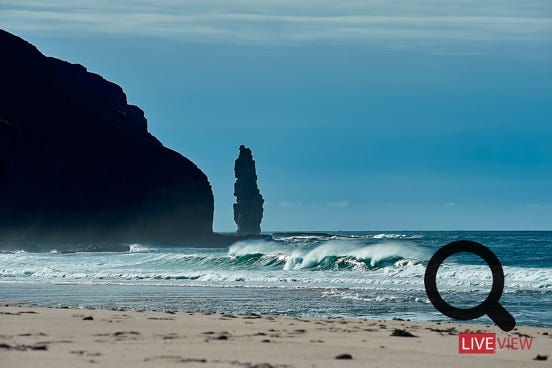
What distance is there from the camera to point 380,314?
18828 millimetres

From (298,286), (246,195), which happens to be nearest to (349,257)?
(298,286)

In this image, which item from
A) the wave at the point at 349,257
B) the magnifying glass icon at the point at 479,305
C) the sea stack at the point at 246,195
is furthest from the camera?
the sea stack at the point at 246,195

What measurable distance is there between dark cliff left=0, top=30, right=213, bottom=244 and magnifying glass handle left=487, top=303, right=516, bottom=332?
75.3 m

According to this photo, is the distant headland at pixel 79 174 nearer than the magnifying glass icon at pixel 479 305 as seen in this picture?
No

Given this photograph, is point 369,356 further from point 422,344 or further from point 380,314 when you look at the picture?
point 380,314

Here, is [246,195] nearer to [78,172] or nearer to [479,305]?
[78,172]

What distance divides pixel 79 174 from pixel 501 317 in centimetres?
8951

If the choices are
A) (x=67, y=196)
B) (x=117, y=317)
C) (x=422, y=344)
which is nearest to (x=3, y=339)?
(x=117, y=317)

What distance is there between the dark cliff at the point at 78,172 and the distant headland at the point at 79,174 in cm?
12

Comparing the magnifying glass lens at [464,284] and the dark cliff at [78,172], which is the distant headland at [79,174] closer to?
the dark cliff at [78,172]

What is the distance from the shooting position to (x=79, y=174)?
103 meters

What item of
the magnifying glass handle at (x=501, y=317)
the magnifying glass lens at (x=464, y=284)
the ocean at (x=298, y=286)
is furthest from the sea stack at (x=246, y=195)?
the magnifying glass handle at (x=501, y=317)

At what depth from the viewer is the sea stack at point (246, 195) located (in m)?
142

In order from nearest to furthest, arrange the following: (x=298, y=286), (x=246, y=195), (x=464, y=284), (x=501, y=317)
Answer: (x=501, y=317) → (x=298, y=286) → (x=464, y=284) → (x=246, y=195)
